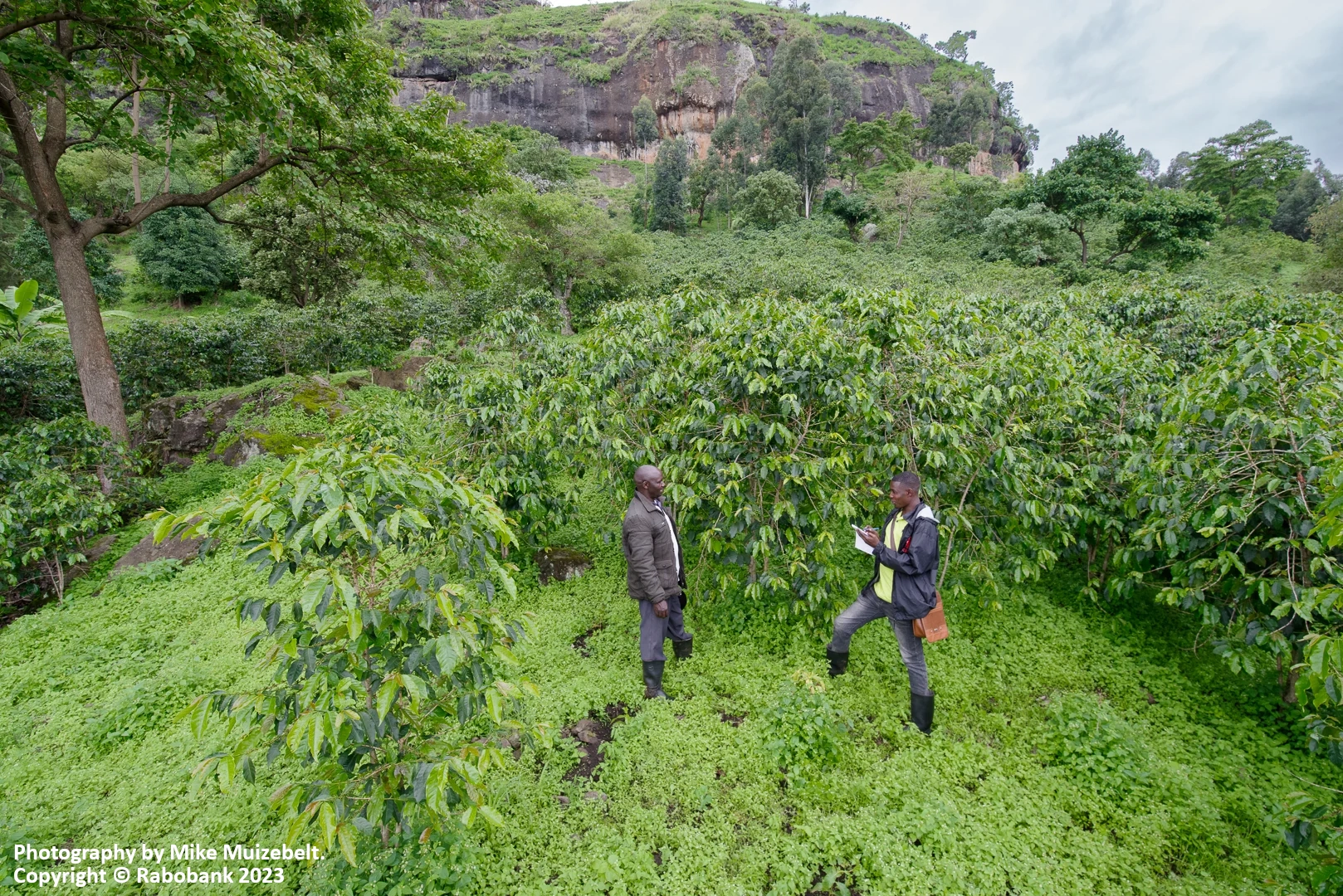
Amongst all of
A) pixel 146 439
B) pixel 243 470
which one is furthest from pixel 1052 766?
pixel 146 439

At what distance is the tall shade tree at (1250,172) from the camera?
113 ft

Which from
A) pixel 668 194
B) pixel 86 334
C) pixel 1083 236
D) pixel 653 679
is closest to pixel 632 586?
pixel 653 679

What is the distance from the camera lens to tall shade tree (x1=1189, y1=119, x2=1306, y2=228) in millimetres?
34469

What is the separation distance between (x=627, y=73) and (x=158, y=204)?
248ft

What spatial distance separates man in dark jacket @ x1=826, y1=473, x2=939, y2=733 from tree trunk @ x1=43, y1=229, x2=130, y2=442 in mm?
9656

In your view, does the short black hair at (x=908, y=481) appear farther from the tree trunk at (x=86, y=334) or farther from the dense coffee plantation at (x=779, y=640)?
the tree trunk at (x=86, y=334)

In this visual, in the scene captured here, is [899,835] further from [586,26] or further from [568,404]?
[586,26]

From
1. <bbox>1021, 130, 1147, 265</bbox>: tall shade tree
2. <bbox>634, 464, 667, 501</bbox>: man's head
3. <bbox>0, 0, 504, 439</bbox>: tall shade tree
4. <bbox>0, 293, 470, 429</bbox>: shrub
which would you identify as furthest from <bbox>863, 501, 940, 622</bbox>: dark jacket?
<bbox>1021, 130, 1147, 265</bbox>: tall shade tree

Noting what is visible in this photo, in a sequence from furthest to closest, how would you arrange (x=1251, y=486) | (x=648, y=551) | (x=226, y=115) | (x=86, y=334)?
(x=86, y=334), (x=226, y=115), (x=648, y=551), (x=1251, y=486)

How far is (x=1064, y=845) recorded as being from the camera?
9.78 ft

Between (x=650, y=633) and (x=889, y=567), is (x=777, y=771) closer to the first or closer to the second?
(x=650, y=633)

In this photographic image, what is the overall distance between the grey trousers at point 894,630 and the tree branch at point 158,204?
10.0 metres

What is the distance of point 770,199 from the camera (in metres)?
36.1

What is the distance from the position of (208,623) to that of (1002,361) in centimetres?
779
